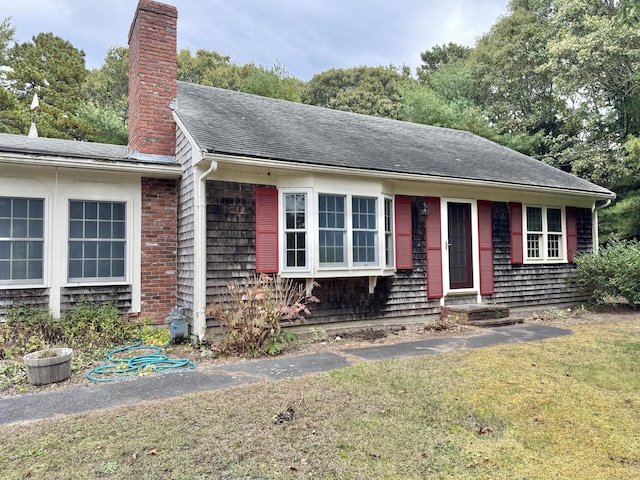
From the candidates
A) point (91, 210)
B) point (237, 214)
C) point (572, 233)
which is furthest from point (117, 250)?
point (572, 233)

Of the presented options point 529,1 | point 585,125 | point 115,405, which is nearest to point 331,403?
point 115,405

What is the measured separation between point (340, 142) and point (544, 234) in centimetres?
545

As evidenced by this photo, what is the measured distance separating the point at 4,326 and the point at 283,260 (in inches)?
159

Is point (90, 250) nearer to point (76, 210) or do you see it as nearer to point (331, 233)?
point (76, 210)

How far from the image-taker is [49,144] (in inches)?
295

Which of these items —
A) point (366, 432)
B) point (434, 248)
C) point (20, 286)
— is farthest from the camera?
point (434, 248)

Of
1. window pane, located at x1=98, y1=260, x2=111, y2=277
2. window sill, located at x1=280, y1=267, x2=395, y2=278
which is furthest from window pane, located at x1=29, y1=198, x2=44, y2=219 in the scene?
window sill, located at x1=280, y1=267, x2=395, y2=278

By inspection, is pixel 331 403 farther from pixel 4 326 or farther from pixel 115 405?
pixel 4 326

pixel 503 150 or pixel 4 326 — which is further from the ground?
pixel 503 150

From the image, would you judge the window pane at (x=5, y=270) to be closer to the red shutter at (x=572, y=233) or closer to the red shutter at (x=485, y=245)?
the red shutter at (x=485, y=245)

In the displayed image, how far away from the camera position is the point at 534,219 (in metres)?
9.82

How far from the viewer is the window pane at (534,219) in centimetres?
976

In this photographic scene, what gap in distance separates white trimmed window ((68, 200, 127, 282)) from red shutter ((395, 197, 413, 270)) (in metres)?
4.93

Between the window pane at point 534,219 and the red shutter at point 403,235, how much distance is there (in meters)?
3.45
